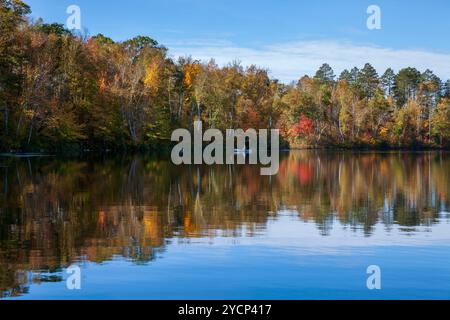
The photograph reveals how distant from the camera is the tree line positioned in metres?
57.6

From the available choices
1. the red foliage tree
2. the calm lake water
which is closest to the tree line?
the red foliage tree

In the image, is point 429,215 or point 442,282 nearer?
point 442,282

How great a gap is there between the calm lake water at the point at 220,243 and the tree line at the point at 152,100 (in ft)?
107

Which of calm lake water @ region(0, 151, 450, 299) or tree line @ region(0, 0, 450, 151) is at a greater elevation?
tree line @ region(0, 0, 450, 151)

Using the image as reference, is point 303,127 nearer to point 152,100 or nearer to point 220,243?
point 152,100

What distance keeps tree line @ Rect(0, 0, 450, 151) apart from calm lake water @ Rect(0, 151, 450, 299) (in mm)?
32743

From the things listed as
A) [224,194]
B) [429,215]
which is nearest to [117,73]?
[224,194]

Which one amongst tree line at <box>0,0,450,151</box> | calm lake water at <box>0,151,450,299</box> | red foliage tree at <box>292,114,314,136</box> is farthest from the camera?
red foliage tree at <box>292,114,314,136</box>

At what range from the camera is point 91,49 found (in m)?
71.4

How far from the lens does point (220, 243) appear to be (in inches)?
556

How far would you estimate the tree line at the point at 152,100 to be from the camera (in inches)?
2267

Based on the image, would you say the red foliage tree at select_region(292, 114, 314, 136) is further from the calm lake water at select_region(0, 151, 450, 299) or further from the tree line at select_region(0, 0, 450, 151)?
the calm lake water at select_region(0, 151, 450, 299)
